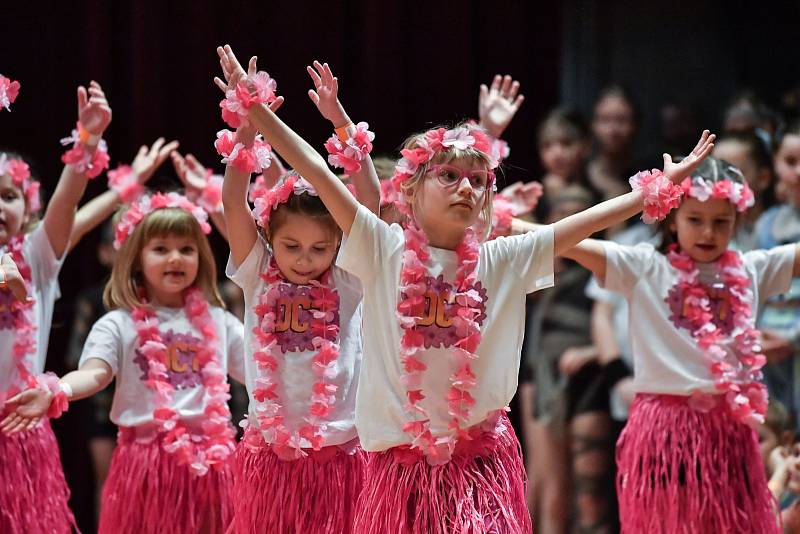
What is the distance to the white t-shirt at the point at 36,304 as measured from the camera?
3051mm

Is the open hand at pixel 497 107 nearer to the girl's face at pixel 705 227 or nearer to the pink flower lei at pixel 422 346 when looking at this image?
the girl's face at pixel 705 227

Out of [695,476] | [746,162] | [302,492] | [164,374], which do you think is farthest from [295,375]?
[746,162]

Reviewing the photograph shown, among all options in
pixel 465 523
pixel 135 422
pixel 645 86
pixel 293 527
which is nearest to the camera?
pixel 465 523

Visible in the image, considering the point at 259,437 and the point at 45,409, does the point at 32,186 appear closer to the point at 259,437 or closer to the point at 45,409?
the point at 45,409

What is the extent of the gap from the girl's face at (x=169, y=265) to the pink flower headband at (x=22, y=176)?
1.20ft

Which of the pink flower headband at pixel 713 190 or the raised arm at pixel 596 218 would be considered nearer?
the raised arm at pixel 596 218

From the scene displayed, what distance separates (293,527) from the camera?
8.95 feet

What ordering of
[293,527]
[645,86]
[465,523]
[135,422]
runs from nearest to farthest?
[465,523] → [293,527] → [135,422] → [645,86]

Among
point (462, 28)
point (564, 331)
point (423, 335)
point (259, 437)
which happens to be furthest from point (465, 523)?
point (462, 28)

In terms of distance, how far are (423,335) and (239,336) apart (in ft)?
3.08

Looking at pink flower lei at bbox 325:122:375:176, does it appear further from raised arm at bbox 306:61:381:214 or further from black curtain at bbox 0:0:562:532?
black curtain at bbox 0:0:562:532

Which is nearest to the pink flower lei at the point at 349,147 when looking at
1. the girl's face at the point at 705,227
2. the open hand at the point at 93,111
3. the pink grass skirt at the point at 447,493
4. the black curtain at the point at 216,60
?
the pink grass skirt at the point at 447,493

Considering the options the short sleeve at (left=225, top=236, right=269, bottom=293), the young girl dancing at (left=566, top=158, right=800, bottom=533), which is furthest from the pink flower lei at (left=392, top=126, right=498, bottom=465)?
the young girl dancing at (left=566, top=158, right=800, bottom=533)

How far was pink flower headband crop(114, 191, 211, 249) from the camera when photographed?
3.18 meters
